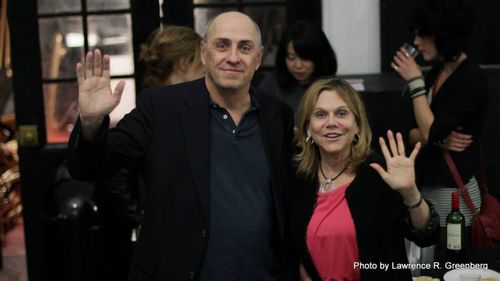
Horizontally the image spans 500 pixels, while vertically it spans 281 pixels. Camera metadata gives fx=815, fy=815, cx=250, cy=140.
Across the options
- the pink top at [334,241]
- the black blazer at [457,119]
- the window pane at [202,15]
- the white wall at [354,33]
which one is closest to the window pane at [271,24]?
the window pane at [202,15]

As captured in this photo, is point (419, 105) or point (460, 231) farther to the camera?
point (419, 105)

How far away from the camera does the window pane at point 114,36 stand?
5.50 metres

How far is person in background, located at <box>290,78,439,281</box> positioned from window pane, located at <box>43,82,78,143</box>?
9.16 feet

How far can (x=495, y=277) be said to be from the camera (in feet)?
10.2

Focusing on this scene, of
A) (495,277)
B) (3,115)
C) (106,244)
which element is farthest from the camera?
(3,115)

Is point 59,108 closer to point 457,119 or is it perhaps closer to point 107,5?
point 107,5

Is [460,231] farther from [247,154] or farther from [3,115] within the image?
[3,115]

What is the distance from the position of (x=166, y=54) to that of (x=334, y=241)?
1.46 m

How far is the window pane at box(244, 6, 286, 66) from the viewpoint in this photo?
18.0 feet

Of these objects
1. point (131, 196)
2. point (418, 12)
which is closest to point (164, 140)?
point (131, 196)

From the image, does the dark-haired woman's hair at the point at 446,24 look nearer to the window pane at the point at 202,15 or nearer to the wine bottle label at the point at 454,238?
the wine bottle label at the point at 454,238

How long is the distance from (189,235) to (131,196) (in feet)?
5.55

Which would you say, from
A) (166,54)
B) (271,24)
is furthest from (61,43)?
(166,54)

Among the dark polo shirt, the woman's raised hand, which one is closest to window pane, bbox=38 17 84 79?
the dark polo shirt
